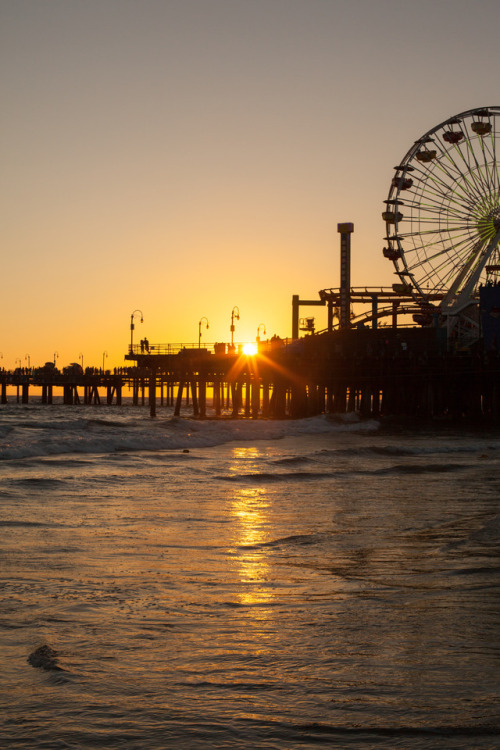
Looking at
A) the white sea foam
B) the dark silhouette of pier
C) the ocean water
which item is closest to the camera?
the ocean water

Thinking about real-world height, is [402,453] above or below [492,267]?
below

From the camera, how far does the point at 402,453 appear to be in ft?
89.8

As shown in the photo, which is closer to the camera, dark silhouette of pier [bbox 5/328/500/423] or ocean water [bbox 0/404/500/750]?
ocean water [bbox 0/404/500/750]

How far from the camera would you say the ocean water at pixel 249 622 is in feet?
13.8

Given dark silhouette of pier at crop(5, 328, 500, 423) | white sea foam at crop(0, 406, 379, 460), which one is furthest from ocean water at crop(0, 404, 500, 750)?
dark silhouette of pier at crop(5, 328, 500, 423)

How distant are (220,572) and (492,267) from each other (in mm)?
48235

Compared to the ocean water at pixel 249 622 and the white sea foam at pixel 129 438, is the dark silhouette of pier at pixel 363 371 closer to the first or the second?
the white sea foam at pixel 129 438

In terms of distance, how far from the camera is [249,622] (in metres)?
Answer: 6.06

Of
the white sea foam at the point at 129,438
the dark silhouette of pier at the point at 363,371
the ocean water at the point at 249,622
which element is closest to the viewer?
the ocean water at the point at 249,622

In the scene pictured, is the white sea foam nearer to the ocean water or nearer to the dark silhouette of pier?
the dark silhouette of pier

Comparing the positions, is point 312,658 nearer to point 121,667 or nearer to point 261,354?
point 121,667

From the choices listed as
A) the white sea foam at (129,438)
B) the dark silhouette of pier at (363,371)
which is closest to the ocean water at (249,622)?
the white sea foam at (129,438)

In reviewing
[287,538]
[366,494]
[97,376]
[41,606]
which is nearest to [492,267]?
[366,494]

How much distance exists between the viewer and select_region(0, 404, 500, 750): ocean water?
13.8 ft
